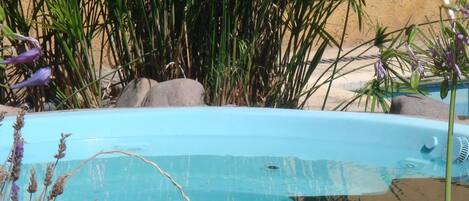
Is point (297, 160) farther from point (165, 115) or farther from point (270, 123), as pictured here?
point (165, 115)

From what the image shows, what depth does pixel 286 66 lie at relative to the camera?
4.74m

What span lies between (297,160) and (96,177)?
0.89 m

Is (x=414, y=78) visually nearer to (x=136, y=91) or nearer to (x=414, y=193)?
(x=414, y=193)

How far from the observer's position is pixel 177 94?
4.50 m

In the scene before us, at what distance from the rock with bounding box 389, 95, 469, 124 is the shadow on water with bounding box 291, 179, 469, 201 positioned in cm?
79

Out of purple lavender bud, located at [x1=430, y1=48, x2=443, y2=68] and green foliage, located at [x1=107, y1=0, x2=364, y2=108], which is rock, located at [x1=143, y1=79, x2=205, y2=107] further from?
purple lavender bud, located at [x1=430, y1=48, x2=443, y2=68]

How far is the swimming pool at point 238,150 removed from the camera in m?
3.52

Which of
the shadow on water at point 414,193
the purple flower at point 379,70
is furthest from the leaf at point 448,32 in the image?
the shadow on water at point 414,193

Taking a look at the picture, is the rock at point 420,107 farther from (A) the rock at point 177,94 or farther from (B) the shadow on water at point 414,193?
(A) the rock at point 177,94

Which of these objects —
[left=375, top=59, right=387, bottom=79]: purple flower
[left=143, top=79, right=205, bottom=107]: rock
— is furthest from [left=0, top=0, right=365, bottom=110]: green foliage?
[left=375, top=59, right=387, bottom=79]: purple flower

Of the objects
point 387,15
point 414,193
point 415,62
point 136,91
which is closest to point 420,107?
point 414,193

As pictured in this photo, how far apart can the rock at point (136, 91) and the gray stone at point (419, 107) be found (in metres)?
1.23

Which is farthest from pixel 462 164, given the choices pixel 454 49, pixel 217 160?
pixel 454 49

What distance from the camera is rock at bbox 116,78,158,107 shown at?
180 inches
